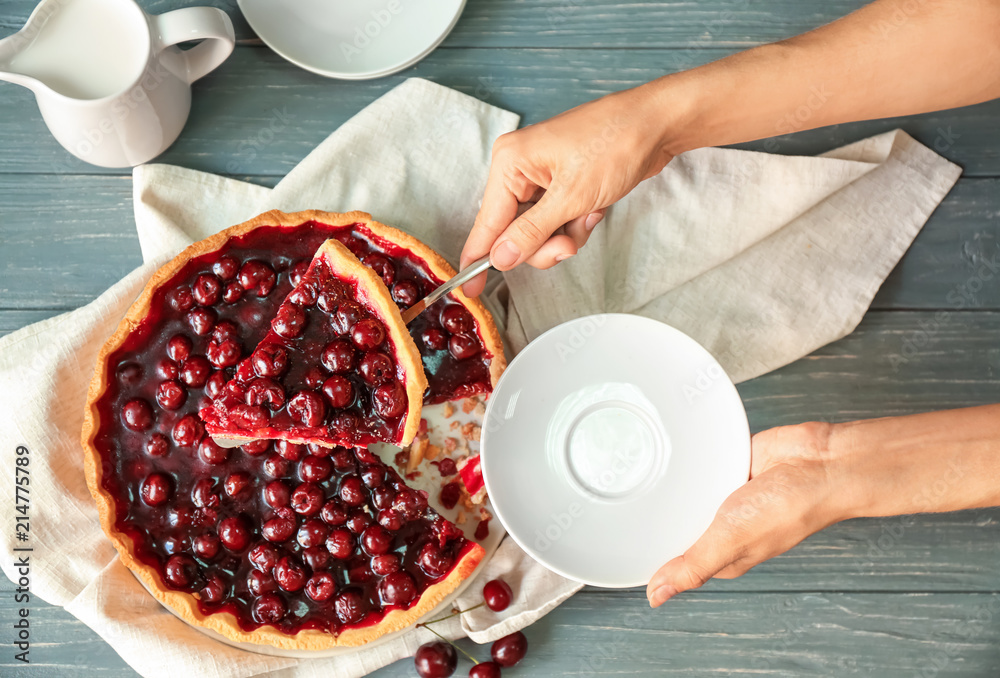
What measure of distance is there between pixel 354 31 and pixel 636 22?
888mm

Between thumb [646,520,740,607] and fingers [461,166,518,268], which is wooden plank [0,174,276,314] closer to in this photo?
fingers [461,166,518,268]

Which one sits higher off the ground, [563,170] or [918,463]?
[563,170]

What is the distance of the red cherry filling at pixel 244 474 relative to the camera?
79.7 inches

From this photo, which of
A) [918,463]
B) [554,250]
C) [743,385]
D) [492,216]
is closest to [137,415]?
[492,216]

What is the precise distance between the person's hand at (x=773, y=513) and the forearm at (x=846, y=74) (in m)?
0.85

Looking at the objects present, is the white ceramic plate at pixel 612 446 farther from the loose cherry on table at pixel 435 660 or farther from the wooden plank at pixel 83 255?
the wooden plank at pixel 83 255

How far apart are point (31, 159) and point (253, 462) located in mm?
1208

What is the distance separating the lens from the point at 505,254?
1.93 meters

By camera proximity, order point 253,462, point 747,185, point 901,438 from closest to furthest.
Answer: point 901,438, point 253,462, point 747,185

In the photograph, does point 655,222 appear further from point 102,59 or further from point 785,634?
point 102,59

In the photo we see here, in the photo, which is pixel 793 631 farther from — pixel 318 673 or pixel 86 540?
pixel 86 540

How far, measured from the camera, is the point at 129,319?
2.02 meters

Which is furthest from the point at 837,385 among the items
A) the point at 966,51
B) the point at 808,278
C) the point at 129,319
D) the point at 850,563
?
the point at 129,319

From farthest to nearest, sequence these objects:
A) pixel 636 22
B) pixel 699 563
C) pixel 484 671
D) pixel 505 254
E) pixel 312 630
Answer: pixel 636 22 < pixel 484 671 < pixel 312 630 < pixel 505 254 < pixel 699 563
